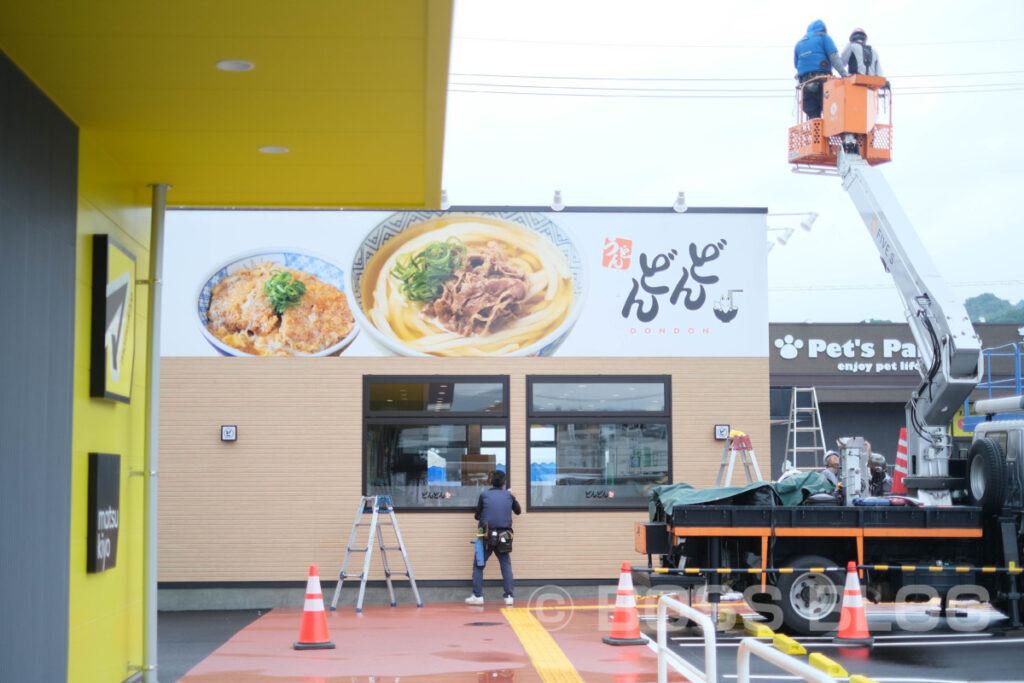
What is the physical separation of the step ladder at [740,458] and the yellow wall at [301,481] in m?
0.24

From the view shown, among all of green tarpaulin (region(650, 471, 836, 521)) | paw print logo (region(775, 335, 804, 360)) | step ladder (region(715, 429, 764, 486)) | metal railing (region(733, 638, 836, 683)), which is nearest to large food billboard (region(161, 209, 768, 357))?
step ladder (region(715, 429, 764, 486))

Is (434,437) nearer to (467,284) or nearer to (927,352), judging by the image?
(467,284)

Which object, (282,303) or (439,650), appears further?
(282,303)

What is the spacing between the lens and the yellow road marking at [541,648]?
1072 cm

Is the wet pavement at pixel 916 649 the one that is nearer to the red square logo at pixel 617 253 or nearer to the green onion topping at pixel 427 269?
the red square logo at pixel 617 253

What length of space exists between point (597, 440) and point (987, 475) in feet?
17.7

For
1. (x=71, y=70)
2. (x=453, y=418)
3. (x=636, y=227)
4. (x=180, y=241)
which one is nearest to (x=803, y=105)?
(x=636, y=227)

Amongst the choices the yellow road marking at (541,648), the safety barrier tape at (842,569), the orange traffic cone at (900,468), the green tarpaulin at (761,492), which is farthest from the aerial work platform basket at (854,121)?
the yellow road marking at (541,648)

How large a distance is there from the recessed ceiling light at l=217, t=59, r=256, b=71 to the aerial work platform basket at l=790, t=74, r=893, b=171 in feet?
42.2

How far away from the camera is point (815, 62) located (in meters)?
18.9

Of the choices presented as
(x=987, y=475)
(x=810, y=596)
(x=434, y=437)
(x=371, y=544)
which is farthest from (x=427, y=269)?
(x=987, y=475)

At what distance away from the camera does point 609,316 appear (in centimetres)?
1744

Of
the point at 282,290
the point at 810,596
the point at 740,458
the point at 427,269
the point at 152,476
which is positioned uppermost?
the point at 427,269

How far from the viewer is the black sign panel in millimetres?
8141
